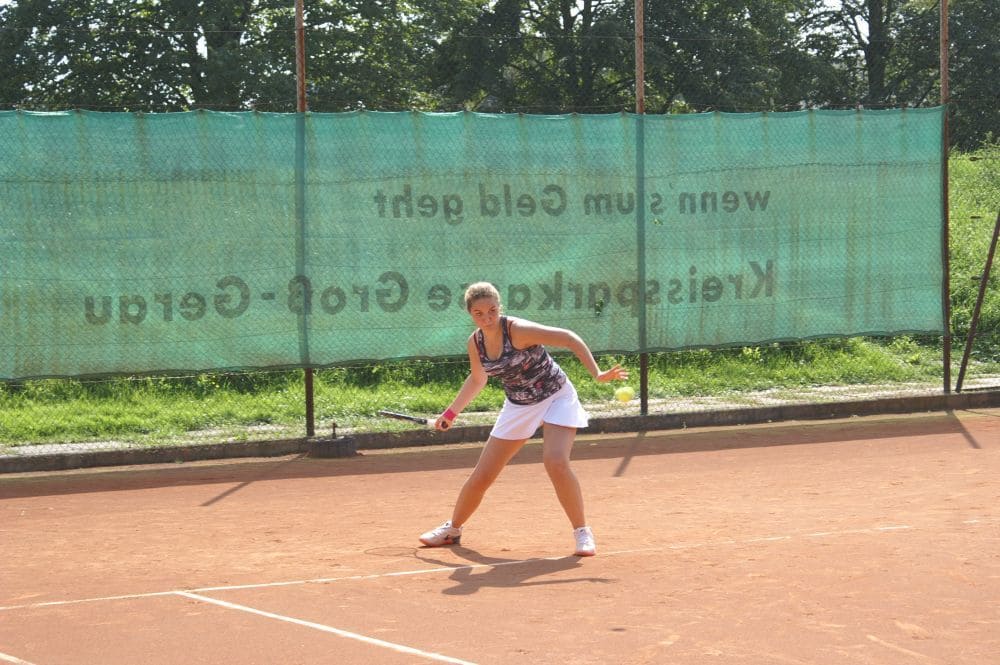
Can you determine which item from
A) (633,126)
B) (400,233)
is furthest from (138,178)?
(633,126)

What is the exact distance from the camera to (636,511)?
8492 mm

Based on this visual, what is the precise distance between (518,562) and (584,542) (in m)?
0.35

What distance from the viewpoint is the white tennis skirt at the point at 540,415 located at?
23.9 ft

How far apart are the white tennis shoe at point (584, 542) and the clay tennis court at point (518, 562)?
7 cm

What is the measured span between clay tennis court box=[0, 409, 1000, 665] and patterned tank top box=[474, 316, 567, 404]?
815mm

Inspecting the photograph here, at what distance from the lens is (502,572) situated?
22.0 ft

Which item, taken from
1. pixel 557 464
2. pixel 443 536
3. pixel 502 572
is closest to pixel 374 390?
pixel 443 536

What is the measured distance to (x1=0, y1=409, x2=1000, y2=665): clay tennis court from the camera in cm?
536

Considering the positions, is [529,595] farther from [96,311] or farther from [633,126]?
[633,126]

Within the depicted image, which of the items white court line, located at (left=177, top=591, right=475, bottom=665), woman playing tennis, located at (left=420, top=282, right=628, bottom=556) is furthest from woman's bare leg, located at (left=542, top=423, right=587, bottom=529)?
white court line, located at (left=177, top=591, right=475, bottom=665)

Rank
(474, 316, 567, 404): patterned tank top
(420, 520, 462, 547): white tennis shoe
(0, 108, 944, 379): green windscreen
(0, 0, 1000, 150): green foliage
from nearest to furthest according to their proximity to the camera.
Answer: (474, 316, 567, 404): patterned tank top
(420, 520, 462, 547): white tennis shoe
(0, 108, 944, 379): green windscreen
(0, 0, 1000, 150): green foliage

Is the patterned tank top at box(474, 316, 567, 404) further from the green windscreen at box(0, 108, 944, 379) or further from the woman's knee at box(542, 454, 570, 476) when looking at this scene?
the green windscreen at box(0, 108, 944, 379)

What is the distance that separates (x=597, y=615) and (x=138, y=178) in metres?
6.11

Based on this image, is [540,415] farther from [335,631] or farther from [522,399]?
[335,631]
